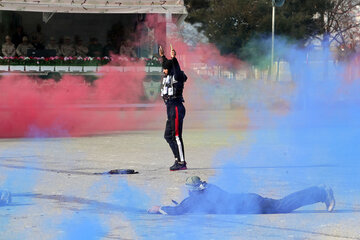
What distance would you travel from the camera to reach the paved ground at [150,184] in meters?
6.70

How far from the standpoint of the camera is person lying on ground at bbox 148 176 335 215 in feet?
23.8

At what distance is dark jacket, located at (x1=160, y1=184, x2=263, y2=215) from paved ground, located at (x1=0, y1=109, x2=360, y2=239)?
0.42 feet

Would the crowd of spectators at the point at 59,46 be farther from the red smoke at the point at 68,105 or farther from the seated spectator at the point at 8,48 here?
the red smoke at the point at 68,105

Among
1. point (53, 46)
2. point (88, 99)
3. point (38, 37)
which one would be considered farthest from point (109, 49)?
point (88, 99)

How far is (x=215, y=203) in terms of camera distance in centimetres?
739

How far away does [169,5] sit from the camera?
77.5ft

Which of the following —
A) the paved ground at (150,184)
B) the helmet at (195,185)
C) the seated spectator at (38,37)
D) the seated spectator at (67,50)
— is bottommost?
the paved ground at (150,184)

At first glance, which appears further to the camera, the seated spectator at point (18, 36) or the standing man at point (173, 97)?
the seated spectator at point (18, 36)

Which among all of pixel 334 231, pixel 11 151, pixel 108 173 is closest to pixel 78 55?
pixel 11 151

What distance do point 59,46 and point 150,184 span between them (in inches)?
670

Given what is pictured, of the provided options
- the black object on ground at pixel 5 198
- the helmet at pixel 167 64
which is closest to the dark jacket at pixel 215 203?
the black object on ground at pixel 5 198

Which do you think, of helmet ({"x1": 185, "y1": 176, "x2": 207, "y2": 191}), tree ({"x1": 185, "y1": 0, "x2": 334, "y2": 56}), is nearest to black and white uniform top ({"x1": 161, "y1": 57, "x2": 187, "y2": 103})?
helmet ({"x1": 185, "y1": 176, "x2": 207, "y2": 191})

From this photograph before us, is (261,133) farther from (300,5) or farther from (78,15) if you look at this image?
(78,15)

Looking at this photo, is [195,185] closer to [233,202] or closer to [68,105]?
[233,202]
